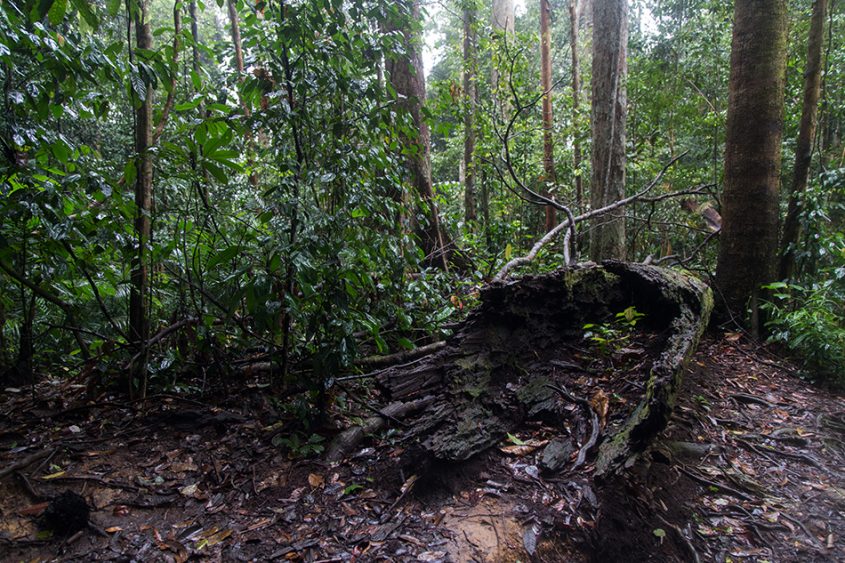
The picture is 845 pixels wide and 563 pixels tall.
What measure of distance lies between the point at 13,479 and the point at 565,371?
10.8 feet

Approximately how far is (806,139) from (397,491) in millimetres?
4987

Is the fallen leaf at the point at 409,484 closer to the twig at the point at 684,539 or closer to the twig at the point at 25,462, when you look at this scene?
the twig at the point at 684,539

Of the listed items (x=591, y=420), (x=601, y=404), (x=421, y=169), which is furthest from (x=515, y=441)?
(x=421, y=169)

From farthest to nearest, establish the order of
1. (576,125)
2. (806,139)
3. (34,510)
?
(576,125) < (806,139) < (34,510)

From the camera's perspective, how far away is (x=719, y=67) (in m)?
7.93

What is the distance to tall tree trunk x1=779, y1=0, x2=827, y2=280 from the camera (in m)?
4.37

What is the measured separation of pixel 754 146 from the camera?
4.20 metres

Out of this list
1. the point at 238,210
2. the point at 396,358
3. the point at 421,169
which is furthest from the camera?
the point at 421,169

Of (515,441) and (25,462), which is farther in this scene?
(515,441)

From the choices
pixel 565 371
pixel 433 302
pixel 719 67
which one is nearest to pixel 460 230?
pixel 433 302

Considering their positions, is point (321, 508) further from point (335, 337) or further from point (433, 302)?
point (433, 302)

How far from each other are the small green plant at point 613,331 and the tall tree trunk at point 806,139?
2.14 meters

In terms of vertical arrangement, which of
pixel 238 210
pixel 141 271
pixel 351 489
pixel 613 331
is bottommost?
pixel 351 489

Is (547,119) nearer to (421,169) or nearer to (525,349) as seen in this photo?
(421,169)
